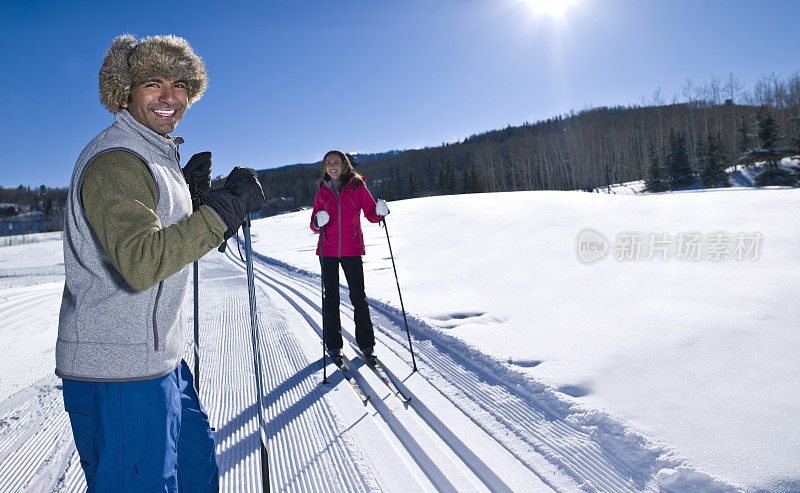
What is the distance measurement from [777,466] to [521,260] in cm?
467

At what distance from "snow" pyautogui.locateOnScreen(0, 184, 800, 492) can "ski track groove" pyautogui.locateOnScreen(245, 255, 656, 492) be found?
10mm

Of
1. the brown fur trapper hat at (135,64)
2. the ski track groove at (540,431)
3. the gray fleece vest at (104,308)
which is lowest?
the ski track groove at (540,431)

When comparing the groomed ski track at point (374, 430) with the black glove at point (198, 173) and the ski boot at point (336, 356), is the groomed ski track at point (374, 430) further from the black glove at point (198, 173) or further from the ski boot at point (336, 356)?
the black glove at point (198, 173)

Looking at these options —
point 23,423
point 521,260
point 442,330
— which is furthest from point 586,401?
point 521,260

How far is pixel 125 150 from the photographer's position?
1.05 m

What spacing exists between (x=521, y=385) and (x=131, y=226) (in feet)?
8.42

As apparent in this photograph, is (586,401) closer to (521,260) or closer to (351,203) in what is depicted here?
(351,203)

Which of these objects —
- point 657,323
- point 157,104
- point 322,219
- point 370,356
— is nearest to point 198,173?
point 157,104

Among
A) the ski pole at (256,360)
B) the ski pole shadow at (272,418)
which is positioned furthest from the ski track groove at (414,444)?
the ski pole at (256,360)

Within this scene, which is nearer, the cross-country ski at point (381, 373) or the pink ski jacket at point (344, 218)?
the cross-country ski at point (381, 373)

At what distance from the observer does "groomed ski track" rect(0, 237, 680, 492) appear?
1917mm

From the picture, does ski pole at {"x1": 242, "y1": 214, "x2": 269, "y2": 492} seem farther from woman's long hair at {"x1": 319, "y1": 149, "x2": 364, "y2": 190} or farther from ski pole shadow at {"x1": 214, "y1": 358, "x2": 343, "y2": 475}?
woman's long hair at {"x1": 319, "y1": 149, "x2": 364, "y2": 190}

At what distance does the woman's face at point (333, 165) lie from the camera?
3.48 m

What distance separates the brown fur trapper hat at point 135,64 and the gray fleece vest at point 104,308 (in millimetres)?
186
